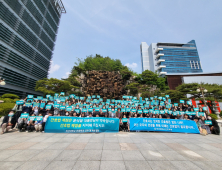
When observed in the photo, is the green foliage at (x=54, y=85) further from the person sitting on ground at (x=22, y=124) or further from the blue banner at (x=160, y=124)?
the blue banner at (x=160, y=124)

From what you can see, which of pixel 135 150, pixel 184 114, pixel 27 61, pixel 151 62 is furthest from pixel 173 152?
pixel 151 62

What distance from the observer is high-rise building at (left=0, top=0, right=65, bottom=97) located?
20.7 m

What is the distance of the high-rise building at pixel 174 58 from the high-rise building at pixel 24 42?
188ft

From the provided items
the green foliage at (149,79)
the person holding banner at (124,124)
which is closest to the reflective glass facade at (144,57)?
the green foliage at (149,79)

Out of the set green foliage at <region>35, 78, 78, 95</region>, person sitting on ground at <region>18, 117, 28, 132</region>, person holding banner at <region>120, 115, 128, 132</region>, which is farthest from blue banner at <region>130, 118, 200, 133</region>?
green foliage at <region>35, 78, 78, 95</region>

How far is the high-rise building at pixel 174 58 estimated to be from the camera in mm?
60688

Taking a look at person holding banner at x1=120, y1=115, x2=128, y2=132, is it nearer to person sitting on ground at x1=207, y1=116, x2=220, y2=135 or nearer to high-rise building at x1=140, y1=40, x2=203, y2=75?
person sitting on ground at x1=207, y1=116, x2=220, y2=135

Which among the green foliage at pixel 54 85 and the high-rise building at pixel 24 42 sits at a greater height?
the high-rise building at pixel 24 42

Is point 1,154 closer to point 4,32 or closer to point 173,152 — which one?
point 173,152

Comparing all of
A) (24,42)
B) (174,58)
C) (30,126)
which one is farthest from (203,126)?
(174,58)

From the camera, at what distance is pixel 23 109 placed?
759 centimetres

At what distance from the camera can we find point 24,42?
82.9 feet

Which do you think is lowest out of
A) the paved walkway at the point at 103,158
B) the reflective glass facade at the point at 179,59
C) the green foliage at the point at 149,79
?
the paved walkway at the point at 103,158

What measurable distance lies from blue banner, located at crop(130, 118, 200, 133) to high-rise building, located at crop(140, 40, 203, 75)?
5778cm
